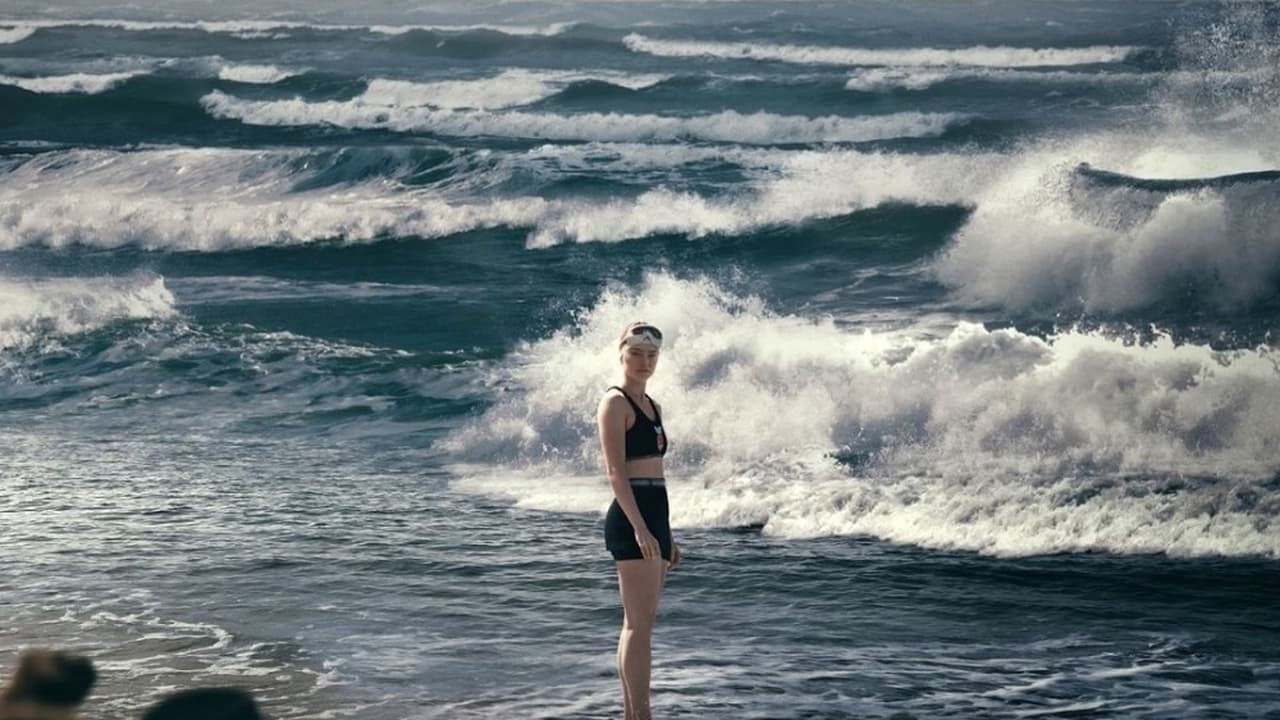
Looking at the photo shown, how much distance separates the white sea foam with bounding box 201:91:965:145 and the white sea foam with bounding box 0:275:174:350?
17.6 meters

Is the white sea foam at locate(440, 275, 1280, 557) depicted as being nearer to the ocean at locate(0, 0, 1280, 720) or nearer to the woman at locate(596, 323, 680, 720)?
the ocean at locate(0, 0, 1280, 720)

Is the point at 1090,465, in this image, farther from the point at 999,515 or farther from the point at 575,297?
the point at 575,297

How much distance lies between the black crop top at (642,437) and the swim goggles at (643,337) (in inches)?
6.5

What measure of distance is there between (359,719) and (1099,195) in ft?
55.6

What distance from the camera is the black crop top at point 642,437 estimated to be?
5.73 metres

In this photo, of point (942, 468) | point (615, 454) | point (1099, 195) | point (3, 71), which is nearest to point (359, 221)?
point (1099, 195)

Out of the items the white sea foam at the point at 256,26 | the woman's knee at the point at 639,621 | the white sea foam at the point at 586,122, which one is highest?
the white sea foam at the point at 256,26

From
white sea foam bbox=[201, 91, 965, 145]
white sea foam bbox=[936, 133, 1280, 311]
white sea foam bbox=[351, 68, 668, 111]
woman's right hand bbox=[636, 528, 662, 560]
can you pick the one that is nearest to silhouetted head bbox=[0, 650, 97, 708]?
woman's right hand bbox=[636, 528, 662, 560]

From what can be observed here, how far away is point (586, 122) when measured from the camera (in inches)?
1531

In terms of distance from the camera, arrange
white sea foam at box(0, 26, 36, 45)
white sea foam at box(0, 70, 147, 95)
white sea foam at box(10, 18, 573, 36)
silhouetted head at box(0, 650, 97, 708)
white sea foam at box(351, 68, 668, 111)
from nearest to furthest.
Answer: silhouetted head at box(0, 650, 97, 708) < white sea foam at box(351, 68, 668, 111) < white sea foam at box(0, 70, 147, 95) < white sea foam at box(0, 26, 36, 45) < white sea foam at box(10, 18, 573, 36)

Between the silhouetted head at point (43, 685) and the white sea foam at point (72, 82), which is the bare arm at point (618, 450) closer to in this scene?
the silhouetted head at point (43, 685)

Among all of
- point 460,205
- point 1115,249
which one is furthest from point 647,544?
point 460,205

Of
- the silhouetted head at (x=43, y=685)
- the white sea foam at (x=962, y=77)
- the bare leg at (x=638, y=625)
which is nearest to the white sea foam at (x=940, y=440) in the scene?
the bare leg at (x=638, y=625)

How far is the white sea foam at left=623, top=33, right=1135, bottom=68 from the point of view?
4659cm
